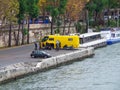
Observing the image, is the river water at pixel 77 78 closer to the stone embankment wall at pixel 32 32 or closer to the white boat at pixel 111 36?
the stone embankment wall at pixel 32 32

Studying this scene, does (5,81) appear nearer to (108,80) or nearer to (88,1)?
(108,80)

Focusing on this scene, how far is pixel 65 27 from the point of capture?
11519cm

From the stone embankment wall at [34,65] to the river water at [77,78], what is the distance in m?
0.78

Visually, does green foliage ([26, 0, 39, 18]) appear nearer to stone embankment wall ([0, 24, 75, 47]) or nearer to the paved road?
stone embankment wall ([0, 24, 75, 47])

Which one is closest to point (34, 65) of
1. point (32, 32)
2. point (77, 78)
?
point (77, 78)

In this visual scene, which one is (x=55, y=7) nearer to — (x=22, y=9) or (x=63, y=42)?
(x=22, y=9)

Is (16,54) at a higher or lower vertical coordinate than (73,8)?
lower

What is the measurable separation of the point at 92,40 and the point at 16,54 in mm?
29246

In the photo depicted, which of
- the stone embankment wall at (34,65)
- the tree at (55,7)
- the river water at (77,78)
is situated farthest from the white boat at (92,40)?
the river water at (77,78)

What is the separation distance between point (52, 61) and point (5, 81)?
1325cm

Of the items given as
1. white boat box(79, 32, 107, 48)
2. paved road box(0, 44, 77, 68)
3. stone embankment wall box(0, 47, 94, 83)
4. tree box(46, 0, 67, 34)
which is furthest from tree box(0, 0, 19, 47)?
tree box(46, 0, 67, 34)

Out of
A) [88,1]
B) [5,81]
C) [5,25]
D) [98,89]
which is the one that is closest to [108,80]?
[98,89]

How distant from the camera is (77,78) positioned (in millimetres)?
58375

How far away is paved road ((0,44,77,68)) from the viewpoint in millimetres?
66900
